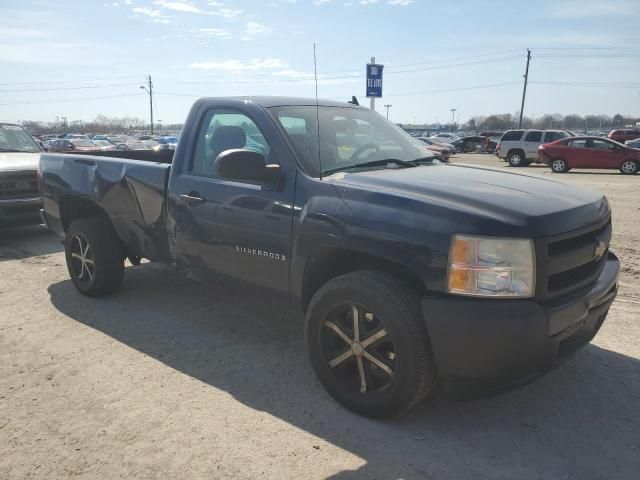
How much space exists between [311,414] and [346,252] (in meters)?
0.97

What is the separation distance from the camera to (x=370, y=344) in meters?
2.95

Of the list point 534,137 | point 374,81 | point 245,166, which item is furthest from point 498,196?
point 534,137

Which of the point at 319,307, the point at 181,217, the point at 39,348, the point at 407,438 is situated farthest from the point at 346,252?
the point at 39,348

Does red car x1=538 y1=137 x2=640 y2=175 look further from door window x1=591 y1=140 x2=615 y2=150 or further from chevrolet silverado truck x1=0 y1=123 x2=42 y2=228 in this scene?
chevrolet silverado truck x1=0 y1=123 x2=42 y2=228

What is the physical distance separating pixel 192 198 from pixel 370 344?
1.81 metres

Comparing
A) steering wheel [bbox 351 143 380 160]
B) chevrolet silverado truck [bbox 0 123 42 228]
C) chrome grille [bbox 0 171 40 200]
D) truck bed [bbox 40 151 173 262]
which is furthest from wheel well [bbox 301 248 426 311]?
chrome grille [bbox 0 171 40 200]

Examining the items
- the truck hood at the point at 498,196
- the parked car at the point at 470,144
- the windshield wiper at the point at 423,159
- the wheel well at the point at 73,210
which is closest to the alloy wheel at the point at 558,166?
the windshield wiper at the point at 423,159

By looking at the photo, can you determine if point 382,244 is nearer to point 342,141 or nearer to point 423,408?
point 423,408

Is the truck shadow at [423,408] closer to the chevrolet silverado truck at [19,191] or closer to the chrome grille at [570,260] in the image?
the chrome grille at [570,260]

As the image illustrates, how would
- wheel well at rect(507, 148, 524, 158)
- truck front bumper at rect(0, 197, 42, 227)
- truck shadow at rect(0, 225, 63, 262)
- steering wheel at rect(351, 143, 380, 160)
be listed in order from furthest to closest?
wheel well at rect(507, 148, 524, 158)
truck front bumper at rect(0, 197, 42, 227)
truck shadow at rect(0, 225, 63, 262)
steering wheel at rect(351, 143, 380, 160)

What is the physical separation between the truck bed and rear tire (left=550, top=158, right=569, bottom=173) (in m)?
19.8

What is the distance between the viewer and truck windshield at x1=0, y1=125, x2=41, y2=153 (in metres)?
8.99

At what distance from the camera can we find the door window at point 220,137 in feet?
12.4

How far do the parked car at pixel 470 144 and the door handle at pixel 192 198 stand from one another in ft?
135
